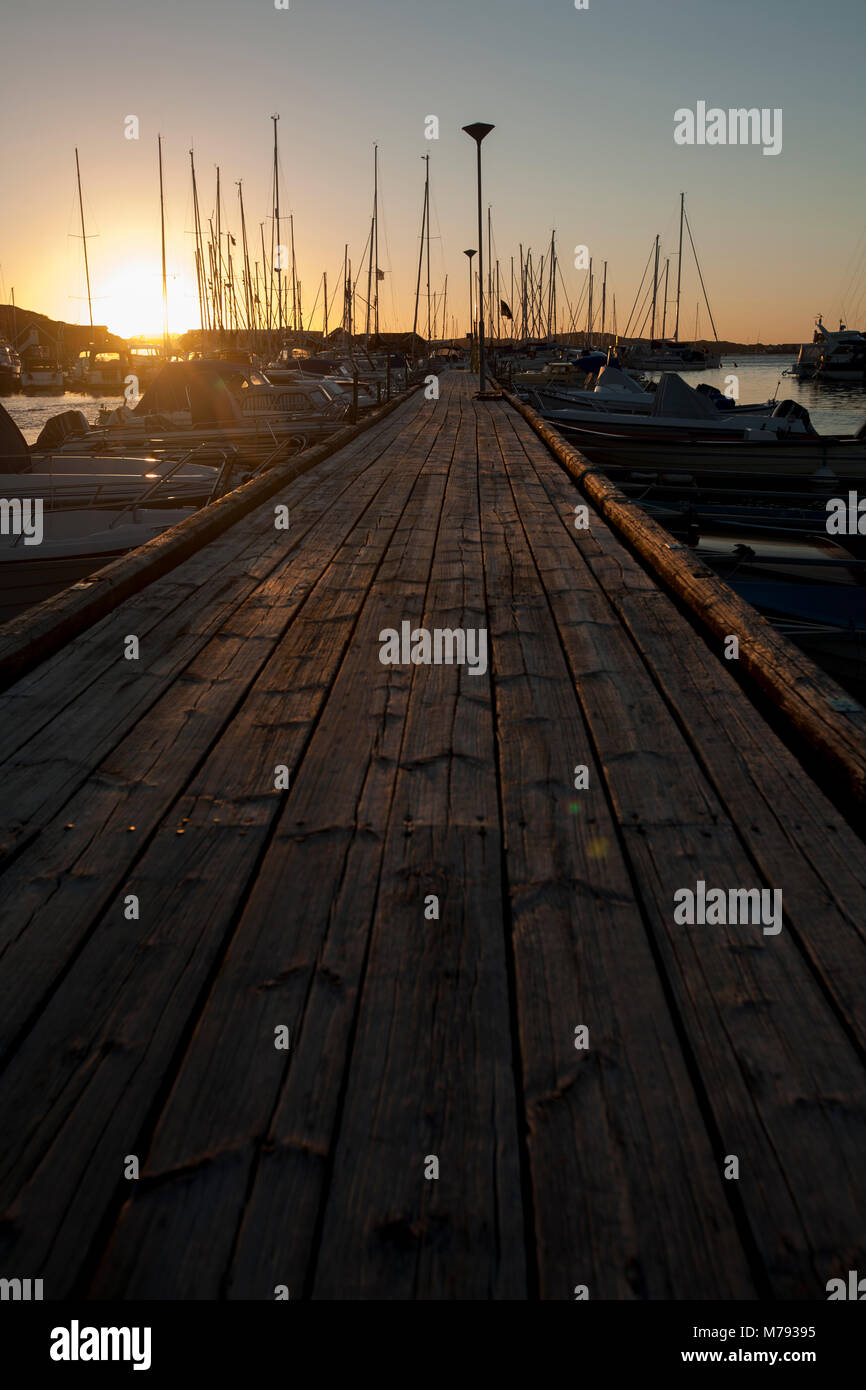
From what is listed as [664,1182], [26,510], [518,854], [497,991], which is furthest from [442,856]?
[26,510]

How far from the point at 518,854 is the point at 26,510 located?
1124 centimetres

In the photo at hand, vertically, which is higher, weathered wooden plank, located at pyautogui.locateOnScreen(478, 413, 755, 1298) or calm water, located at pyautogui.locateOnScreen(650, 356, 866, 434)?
calm water, located at pyautogui.locateOnScreen(650, 356, 866, 434)

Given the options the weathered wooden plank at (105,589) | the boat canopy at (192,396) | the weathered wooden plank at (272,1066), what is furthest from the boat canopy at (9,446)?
the weathered wooden plank at (272,1066)

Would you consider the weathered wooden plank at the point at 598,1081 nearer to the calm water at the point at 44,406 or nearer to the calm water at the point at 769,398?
the calm water at the point at 769,398

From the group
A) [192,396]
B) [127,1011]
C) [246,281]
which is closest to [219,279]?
[246,281]

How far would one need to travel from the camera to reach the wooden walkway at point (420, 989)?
162 cm

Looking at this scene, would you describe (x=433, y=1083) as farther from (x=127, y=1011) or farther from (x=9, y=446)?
(x=9, y=446)

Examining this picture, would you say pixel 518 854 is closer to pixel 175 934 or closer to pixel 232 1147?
pixel 175 934

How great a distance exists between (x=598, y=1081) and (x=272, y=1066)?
67 centimetres

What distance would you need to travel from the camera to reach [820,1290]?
1.54 meters

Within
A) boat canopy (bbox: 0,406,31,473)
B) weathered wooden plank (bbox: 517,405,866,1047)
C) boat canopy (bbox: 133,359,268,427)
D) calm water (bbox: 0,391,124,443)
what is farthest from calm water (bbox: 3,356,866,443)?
weathered wooden plank (bbox: 517,405,866,1047)

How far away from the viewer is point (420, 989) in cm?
218

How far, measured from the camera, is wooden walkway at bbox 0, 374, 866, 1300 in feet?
5.31

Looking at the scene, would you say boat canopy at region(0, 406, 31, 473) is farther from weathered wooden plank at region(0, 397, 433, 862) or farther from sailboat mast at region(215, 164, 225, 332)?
sailboat mast at region(215, 164, 225, 332)
